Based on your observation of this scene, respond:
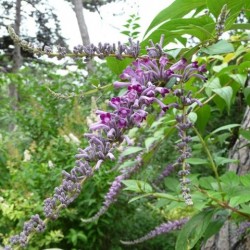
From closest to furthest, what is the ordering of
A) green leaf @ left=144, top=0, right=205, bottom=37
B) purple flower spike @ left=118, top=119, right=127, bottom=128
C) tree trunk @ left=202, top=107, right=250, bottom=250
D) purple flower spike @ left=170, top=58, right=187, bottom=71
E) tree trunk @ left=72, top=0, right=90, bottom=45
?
purple flower spike @ left=118, top=119, right=127, bottom=128, purple flower spike @ left=170, top=58, right=187, bottom=71, green leaf @ left=144, top=0, right=205, bottom=37, tree trunk @ left=202, top=107, right=250, bottom=250, tree trunk @ left=72, top=0, right=90, bottom=45

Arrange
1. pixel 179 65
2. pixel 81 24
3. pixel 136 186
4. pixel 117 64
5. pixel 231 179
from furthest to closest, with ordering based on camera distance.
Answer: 1. pixel 81 24
2. pixel 136 186
3. pixel 231 179
4. pixel 117 64
5. pixel 179 65

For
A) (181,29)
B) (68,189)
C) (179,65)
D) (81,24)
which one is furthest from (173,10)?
(81,24)

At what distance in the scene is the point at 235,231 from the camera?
4.12 feet

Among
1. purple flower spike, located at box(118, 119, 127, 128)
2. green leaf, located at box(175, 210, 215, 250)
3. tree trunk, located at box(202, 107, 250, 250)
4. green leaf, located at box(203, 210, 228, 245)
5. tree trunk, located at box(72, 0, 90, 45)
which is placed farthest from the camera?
tree trunk, located at box(72, 0, 90, 45)

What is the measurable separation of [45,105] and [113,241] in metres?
1.65

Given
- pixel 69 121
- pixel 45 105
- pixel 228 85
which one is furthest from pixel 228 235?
pixel 45 105

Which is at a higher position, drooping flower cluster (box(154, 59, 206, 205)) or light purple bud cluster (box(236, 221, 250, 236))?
drooping flower cluster (box(154, 59, 206, 205))

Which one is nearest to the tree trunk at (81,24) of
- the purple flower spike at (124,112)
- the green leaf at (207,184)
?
the green leaf at (207,184)

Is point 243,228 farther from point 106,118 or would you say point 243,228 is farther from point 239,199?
point 106,118

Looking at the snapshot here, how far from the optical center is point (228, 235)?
1.34 meters

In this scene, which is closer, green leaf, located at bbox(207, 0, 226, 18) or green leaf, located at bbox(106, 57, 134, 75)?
green leaf, located at bbox(207, 0, 226, 18)

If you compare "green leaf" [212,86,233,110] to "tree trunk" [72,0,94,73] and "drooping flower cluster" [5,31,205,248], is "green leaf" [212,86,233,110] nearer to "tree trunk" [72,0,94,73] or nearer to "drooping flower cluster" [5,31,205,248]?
"drooping flower cluster" [5,31,205,248]

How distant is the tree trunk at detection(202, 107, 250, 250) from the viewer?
4.21 ft

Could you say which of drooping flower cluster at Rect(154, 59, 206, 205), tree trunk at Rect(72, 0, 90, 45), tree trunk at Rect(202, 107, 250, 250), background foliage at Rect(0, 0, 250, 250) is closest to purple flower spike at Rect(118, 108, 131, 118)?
drooping flower cluster at Rect(154, 59, 206, 205)
